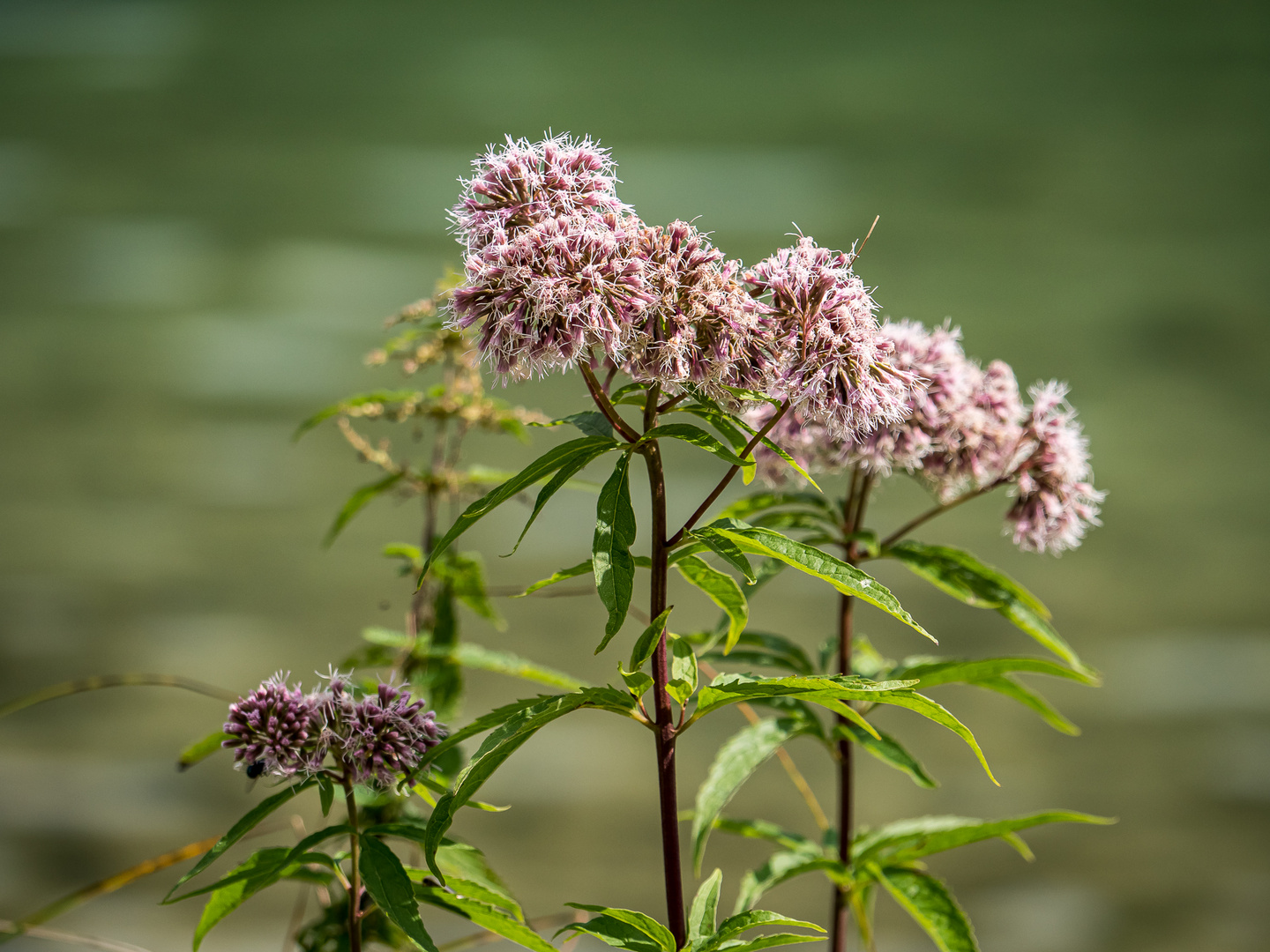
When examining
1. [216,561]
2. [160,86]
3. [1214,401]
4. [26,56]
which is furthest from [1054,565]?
[26,56]

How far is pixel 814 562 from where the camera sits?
46cm

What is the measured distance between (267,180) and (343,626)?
977mm

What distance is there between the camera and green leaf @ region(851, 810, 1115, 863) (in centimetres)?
61

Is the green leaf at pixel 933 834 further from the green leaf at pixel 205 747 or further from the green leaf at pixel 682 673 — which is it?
the green leaf at pixel 205 747

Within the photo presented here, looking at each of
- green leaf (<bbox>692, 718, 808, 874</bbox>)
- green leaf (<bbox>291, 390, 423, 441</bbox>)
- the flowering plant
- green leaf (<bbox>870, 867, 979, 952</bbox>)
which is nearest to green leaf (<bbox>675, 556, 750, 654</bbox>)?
the flowering plant

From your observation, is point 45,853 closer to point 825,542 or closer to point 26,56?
point 26,56

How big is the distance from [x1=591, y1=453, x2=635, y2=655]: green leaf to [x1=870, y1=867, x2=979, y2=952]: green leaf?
320 mm

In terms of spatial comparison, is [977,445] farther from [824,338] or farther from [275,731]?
[275,731]

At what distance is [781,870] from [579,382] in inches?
61.3

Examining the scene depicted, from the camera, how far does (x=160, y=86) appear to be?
7.09 ft

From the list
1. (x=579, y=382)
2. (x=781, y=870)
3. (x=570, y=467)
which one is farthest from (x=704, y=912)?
(x=579, y=382)

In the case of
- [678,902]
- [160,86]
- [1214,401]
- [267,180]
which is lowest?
[678,902]

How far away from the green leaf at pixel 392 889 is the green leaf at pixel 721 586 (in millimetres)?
207

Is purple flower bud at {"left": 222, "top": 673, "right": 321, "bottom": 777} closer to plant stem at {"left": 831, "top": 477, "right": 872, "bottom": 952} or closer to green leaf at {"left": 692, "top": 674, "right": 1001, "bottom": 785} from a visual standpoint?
green leaf at {"left": 692, "top": 674, "right": 1001, "bottom": 785}
